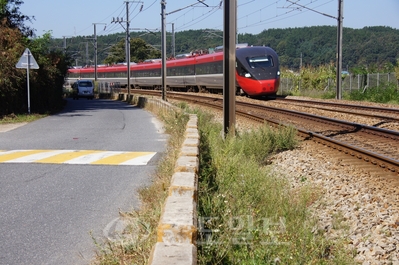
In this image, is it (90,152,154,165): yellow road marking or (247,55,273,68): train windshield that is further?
(247,55,273,68): train windshield

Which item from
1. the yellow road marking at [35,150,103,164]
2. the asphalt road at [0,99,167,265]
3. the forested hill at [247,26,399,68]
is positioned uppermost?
the forested hill at [247,26,399,68]

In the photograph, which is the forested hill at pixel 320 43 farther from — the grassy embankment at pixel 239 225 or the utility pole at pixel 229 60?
the grassy embankment at pixel 239 225

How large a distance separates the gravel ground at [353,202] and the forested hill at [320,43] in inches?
1319

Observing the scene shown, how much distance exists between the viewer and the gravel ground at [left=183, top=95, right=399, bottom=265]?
247 inches

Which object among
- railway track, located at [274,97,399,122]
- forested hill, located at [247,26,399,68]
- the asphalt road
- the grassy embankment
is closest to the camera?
the grassy embankment

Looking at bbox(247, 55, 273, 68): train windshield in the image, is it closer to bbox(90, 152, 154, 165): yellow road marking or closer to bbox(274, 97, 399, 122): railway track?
bbox(274, 97, 399, 122): railway track

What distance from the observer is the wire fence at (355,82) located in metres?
40.6

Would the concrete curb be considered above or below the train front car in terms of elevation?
below

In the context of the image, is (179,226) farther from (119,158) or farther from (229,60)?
(229,60)

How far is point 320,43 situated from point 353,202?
83.4 meters

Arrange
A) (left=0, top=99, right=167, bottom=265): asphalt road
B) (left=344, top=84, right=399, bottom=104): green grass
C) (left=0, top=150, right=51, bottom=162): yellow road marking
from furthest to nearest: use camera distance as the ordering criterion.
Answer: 1. (left=344, top=84, right=399, bottom=104): green grass
2. (left=0, top=150, right=51, bottom=162): yellow road marking
3. (left=0, top=99, right=167, bottom=265): asphalt road

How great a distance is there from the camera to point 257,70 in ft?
105

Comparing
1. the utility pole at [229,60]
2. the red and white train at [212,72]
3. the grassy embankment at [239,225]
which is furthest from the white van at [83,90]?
the grassy embankment at [239,225]

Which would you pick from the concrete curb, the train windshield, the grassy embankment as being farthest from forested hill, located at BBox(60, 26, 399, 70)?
the concrete curb
